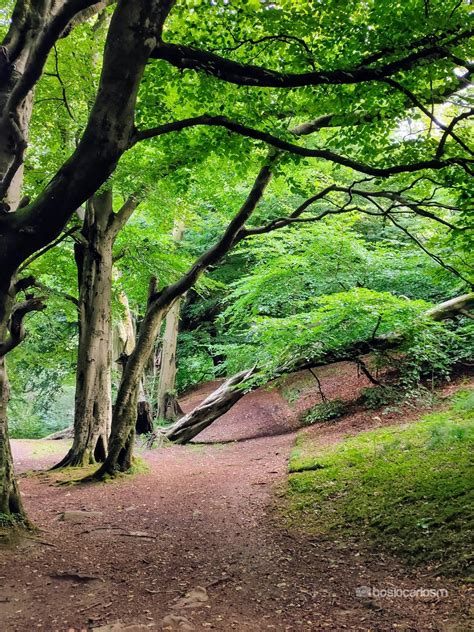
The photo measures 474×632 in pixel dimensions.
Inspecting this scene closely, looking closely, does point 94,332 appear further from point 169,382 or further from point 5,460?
point 169,382

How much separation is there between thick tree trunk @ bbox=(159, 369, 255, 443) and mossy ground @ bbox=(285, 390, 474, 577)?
17.1ft

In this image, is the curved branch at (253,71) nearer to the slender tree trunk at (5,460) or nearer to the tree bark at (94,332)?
the slender tree trunk at (5,460)

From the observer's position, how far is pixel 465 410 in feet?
24.9

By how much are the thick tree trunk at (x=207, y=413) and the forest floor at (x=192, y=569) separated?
15.8 ft

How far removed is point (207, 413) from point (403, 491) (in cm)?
866

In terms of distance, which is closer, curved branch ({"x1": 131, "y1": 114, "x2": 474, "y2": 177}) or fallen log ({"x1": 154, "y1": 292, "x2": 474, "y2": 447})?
curved branch ({"x1": 131, "y1": 114, "x2": 474, "y2": 177})

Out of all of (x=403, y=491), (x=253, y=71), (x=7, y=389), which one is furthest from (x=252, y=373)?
(x=253, y=71)

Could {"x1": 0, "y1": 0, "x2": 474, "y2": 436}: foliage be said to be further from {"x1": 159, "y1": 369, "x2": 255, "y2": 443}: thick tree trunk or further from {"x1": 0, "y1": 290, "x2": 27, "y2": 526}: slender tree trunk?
{"x1": 0, "y1": 290, "x2": 27, "y2": 526}: slender tree trunk

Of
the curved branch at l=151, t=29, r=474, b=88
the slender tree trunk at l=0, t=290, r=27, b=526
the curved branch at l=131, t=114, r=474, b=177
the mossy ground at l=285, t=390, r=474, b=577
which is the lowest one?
the mossy ground at l=285, t=390, r=474, b=577

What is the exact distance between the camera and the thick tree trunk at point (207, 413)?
13.1 metres

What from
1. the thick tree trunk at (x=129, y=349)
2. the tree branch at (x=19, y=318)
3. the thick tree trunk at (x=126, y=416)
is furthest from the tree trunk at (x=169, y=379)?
the tree branch at (x=19, y=318)

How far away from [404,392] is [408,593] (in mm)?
7079

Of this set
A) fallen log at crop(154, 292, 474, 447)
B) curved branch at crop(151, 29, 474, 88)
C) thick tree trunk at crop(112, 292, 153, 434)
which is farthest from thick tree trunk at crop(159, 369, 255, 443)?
curved branch at crop(151, 29, 474, 88)

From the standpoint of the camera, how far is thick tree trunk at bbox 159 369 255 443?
515 inches
